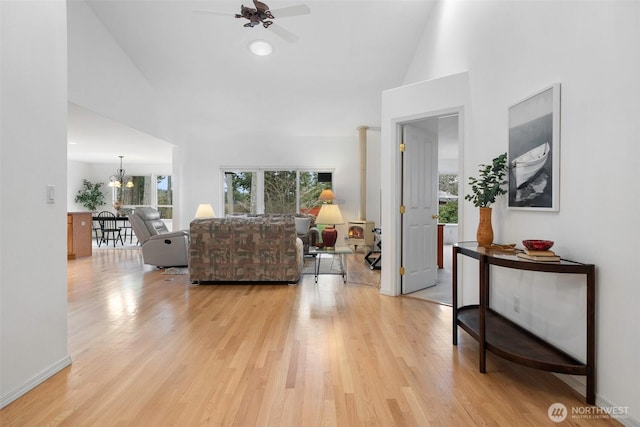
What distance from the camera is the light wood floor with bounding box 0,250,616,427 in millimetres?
1705

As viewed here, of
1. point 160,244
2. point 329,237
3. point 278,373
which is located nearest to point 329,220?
point 329,237

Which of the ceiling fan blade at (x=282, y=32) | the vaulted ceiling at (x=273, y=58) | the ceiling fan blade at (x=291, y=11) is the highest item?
the vaulted ceiling at (x=273, y=58)

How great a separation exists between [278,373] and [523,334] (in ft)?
5.57

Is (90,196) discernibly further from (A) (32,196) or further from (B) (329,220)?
(A) (32,196)

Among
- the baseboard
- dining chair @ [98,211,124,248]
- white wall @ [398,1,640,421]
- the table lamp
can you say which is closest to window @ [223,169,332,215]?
dining chair @ [98,211,124,248]

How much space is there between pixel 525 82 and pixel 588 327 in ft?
5.61

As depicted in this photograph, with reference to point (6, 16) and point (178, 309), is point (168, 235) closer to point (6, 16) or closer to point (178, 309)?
point (178, 309)

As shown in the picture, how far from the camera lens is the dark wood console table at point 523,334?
5.84 feet

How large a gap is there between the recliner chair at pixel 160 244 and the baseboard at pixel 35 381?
3.29 meters

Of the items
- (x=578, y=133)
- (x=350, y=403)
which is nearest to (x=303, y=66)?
(x=578, y=133)

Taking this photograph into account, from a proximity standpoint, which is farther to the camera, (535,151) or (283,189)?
(283,189)

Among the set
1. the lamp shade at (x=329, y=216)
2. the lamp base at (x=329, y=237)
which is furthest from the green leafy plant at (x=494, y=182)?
the lamp base at (x=329, y=237)

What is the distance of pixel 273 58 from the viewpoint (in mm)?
5742

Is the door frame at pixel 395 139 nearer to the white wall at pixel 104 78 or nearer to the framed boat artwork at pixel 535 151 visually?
the framed boat artwork at pixel 535 151
